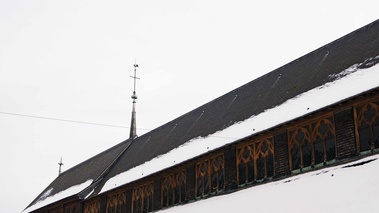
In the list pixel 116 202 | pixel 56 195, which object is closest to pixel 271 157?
pixel 116 202

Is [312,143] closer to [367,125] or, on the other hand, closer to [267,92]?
[367,125]

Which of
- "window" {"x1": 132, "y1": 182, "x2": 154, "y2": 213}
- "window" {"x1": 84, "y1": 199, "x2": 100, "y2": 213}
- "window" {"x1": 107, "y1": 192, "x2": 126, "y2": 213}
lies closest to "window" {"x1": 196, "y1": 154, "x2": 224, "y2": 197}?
"window" {"x1": 132, "y1": 182, "x2": 154, "y2": 213}

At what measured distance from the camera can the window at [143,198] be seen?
Answer: 30609 mm

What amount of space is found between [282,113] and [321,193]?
18.1 feet

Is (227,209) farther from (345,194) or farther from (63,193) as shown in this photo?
(63,193)

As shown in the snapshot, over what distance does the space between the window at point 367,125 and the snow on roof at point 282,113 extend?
2.03ft

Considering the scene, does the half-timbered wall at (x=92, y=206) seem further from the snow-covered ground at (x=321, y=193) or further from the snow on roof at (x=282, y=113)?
the snow-covered ground at (x=321, y=193)

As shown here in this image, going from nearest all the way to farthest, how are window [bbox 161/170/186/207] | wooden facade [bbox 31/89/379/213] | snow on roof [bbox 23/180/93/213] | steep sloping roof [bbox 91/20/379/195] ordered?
1. wooden facade [bbox 31/89/379/213]
2. steep sloping roof [bbox 91/20/379/195]
3. window [bbox 161/170/186/207]
4. snow on roof [bbox 23/180/93/213]

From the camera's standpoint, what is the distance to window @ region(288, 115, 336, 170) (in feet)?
67.9

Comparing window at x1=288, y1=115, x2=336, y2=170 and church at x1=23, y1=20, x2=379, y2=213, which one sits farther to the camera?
window at x1=288, y1=115, x2=336, y2=170

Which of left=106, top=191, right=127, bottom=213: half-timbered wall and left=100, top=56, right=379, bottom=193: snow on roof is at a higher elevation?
left=100, top=56, right=379, bottom=193: snow on roof

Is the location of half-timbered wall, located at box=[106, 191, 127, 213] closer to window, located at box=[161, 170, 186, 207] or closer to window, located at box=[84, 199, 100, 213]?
window, located at box=[84, 199, 100, 213]

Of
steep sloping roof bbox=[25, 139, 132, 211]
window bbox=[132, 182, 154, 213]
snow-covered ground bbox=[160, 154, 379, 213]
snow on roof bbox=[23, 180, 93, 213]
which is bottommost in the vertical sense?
snow-covered ground bbox=[160, 154, 379, 213]

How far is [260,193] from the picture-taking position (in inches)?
856
